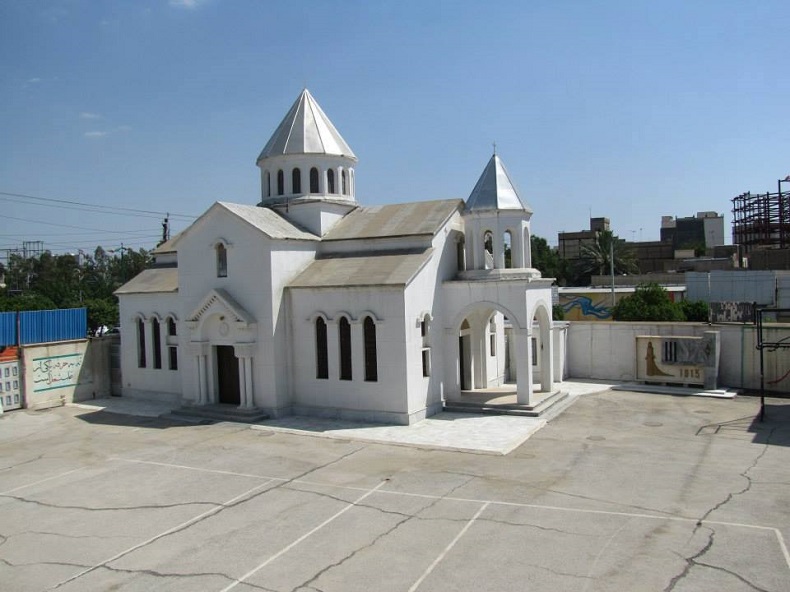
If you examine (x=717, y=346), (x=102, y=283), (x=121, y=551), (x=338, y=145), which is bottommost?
(x=121, y=551)

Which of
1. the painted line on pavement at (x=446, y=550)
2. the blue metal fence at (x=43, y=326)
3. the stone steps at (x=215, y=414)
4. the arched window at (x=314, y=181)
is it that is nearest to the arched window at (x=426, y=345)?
the stone steps at (x=215, y=414)

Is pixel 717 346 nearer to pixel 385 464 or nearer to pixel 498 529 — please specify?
pixel 385 464

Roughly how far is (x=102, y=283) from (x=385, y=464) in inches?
2314

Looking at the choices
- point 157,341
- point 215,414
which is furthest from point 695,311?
point 157,341

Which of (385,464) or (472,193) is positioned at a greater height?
(472,193)

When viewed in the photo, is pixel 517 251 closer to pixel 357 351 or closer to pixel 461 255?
pixel 461 255

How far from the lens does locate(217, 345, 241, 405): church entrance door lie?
25.7 meters

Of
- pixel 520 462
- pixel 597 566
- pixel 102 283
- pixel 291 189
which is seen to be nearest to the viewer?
pixel 597 566

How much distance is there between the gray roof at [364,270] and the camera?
22.7 meters

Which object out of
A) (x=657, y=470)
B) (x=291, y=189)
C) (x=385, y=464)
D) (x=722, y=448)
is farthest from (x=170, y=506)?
(x=291, y=189)

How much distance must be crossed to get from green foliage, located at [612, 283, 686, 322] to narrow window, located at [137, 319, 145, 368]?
24.8 metres

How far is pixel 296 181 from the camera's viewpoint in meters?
28.7

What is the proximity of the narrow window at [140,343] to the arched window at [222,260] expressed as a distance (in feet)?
20.4

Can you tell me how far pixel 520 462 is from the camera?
17.6 metres
